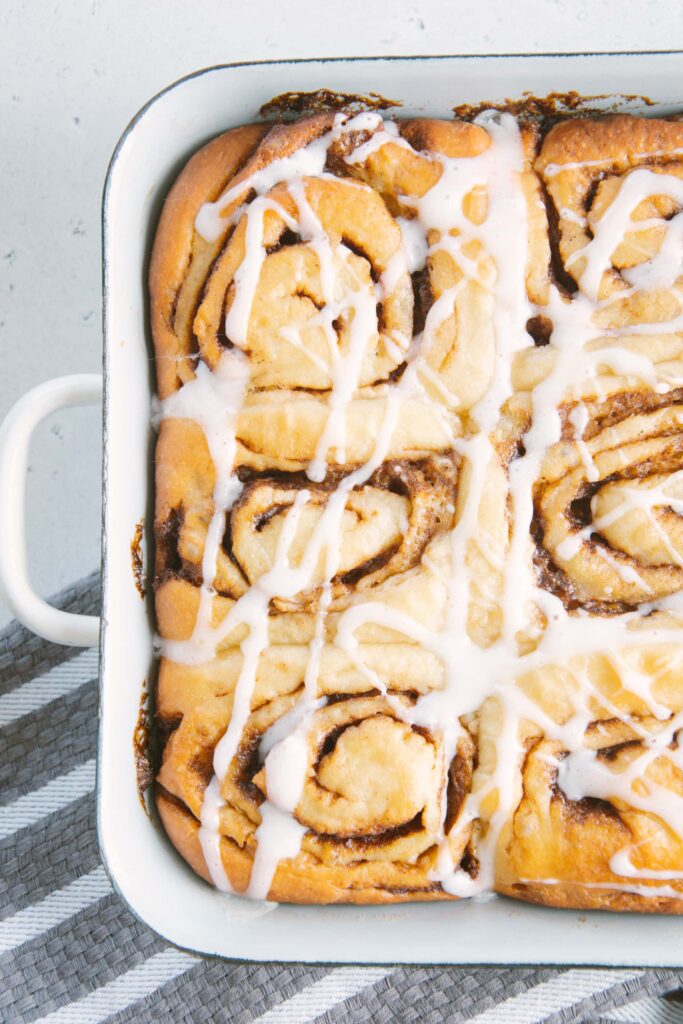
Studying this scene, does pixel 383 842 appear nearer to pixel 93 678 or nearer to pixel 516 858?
pixel 516 858

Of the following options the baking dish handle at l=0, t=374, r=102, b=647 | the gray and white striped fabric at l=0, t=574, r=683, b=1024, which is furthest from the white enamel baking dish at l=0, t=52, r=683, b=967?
the gray and white striped fabric at l=0, t=574, r=683, b=1024

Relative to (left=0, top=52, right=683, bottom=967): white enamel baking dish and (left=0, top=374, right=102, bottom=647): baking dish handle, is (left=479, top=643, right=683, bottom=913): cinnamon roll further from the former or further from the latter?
(left=0, top=374, right=102, bottom=647): baking dish handle

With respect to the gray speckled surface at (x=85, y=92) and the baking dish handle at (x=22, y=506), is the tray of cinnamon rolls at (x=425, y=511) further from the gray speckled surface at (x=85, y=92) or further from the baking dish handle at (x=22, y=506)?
the gray speckled surface at (x=85, y=92)

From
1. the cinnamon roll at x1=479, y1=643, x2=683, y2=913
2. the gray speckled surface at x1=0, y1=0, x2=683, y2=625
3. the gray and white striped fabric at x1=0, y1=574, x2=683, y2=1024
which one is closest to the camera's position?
the cinnamon roll at x1=479, y1=643, x2=683, y2=913

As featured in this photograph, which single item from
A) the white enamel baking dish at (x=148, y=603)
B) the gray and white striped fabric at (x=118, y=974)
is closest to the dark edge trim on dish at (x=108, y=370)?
the white enamel baking dish at (x=148, y=603)

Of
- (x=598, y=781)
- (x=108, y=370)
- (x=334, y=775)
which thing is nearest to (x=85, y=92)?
(x=108, y=370)

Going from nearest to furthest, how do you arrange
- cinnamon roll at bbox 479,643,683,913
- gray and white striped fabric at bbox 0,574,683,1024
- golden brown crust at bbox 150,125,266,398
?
cinnamon roll at bbox 479,643,683,913 < golden brown crust at bbox 150,125,266,398 < gray and white striped fabric at bbox 0,574,683,1024
